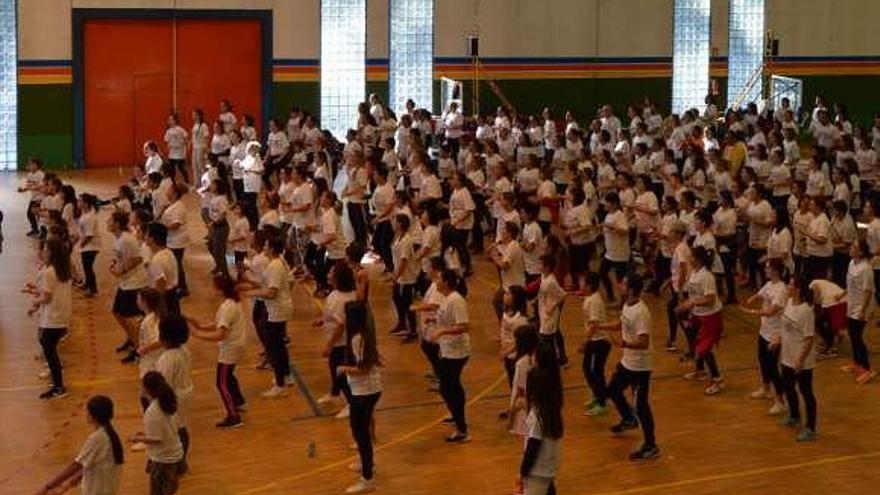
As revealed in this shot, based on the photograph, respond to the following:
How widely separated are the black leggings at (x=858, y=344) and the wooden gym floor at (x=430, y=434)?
0.24 metres

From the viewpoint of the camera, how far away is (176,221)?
17.6m

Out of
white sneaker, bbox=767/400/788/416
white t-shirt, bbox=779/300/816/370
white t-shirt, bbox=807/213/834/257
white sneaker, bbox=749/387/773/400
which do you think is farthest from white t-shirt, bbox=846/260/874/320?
white t-shirt, bbox=779/300/816/370

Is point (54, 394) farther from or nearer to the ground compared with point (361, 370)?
nearer to the ground

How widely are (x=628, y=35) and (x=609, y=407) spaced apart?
66.5 ft

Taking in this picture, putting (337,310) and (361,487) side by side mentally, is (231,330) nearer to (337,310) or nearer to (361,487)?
(337,310)

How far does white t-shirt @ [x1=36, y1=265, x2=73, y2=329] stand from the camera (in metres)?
14.0

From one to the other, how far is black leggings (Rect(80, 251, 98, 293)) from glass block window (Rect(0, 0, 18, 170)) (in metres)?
11.2

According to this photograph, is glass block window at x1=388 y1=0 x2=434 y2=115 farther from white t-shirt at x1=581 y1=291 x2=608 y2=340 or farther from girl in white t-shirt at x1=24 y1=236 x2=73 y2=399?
white t-shirt at x1=581 y1=291 x2=608 y2=340

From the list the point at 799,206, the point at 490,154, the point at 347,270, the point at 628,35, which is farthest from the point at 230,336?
the point at 628,35

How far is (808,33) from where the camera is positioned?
34812 millimetres

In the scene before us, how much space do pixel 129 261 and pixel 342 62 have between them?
16375 millimetres

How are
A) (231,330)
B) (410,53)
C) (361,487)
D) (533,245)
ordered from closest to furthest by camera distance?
1. (361,487)
2. (231,330)
3. (533,245)
4. (410,53)

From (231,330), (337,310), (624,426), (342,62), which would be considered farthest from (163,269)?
(342,62)

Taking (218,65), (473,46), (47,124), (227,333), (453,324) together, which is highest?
(473,46)
